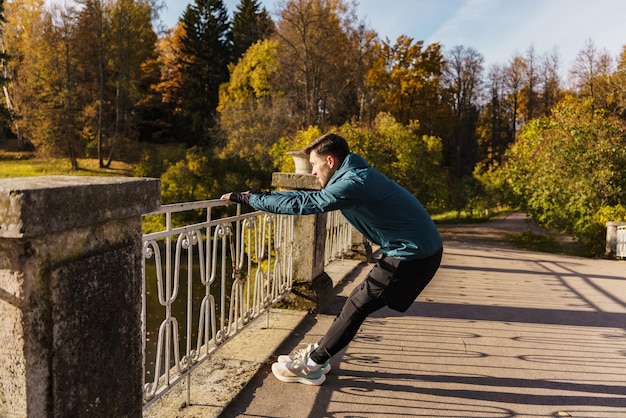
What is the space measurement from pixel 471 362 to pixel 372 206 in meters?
1.60

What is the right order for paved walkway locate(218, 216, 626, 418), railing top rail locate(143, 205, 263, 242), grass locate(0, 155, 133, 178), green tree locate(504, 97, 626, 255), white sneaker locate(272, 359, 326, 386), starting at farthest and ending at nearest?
grass locate(0, 155, 133, 178)
green tree locate(504, 97, 626, 255)
white sneaker locate(272, 359, 326, 386)
paved walkway locate(218, 216, 626, 418)
railing top rail locate(143, 205, 263, 242)

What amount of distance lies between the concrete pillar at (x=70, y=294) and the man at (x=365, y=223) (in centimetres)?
99

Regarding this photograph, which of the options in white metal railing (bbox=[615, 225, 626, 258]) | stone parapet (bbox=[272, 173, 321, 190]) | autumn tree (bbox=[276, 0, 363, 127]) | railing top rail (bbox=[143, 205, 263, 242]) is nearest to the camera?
railing top rail (bbox=[143, 205, 263, 242])

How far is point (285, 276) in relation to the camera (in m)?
4.82

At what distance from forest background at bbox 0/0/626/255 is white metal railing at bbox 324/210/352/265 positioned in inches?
388

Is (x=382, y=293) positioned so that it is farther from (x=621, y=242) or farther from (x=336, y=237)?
(x=621, y=242)

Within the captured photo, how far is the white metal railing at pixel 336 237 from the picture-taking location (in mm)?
6884

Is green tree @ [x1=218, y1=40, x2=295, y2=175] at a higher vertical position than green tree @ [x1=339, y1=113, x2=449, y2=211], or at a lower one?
higher

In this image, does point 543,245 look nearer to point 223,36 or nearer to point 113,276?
point 113,276

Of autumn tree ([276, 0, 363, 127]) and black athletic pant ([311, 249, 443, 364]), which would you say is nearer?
black athletic pant ([311, 249, 443, 364])

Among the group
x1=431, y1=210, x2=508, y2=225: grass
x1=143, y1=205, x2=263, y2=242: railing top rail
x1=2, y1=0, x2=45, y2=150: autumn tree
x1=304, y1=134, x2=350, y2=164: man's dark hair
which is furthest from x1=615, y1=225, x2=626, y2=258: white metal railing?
x1=2, y1=0, x2=45, y2=150: autumn tree

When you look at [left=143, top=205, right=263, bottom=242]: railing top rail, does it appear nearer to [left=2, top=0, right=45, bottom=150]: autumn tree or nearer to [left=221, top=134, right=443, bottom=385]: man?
[left=221, top=134, right=443, bottom=385]: man

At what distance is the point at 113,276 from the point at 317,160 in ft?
5.04

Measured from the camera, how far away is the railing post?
15.6ft
